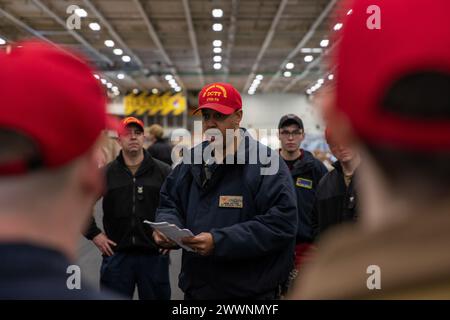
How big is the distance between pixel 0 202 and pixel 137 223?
3.35m

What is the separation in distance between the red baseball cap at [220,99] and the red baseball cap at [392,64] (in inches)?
87.2

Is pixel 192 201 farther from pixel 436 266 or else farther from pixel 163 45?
pixel 163 45

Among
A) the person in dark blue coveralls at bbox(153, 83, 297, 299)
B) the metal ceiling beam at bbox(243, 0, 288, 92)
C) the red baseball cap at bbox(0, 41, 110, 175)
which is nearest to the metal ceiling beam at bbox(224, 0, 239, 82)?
the metal ceiling beam at bbox(243, 0, 288, 92)

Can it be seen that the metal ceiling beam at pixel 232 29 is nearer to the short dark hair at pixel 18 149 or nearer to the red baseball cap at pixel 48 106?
the red baseball cap at pixel 48 106

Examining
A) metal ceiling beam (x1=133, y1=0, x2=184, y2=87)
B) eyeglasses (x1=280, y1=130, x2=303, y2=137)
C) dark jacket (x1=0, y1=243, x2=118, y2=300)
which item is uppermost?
metal ceiling beam (x1=133, y1=0, x2=184, y2=87)

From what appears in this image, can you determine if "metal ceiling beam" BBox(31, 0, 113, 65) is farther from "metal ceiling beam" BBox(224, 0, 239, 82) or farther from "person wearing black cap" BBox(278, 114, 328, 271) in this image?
"person wearing black cap" BBox(278, 114, 328, 271)

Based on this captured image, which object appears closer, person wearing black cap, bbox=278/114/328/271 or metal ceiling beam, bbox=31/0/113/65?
person wearing black cap, bbox=278/114/328/271

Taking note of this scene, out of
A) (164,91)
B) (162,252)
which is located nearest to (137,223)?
(162,252)

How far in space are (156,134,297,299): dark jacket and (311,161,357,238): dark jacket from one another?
516 mm

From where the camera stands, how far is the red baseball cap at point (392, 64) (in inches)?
25.6

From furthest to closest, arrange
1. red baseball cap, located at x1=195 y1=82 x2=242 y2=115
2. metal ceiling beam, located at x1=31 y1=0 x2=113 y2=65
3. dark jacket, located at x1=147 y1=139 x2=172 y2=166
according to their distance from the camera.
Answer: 1. metal ceiling beam, located at x1=31 y1=0 x2=113 y2=65
2. dark jacket, located at x1=147 y1=139 x2=172 y2=166
3. red baseball cap, located at x1=195 y1=82 x2=242 y2=115

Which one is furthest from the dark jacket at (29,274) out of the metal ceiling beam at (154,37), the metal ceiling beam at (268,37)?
the metal ceiling beam at (268,37)

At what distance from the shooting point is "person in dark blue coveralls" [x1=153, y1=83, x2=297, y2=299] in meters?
2.57

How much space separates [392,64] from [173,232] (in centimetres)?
199
